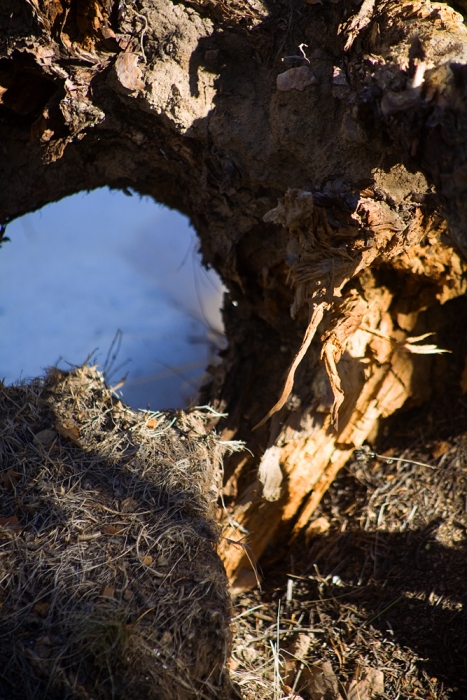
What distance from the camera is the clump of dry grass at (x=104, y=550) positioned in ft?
4.57

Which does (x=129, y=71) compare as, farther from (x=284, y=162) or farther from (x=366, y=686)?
(x=366, y=686)

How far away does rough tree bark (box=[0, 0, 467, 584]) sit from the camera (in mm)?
1599

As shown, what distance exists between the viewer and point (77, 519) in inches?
68.4

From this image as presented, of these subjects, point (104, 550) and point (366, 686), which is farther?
point (366, 686)

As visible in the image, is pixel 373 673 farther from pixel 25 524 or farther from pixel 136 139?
pixel 136 139

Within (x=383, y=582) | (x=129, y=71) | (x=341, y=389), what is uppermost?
(x=129, y=71)

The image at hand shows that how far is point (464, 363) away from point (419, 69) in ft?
5.10

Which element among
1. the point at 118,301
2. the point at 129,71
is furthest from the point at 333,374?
the point at 118,301

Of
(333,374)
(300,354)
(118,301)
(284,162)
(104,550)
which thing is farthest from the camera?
(118,301)

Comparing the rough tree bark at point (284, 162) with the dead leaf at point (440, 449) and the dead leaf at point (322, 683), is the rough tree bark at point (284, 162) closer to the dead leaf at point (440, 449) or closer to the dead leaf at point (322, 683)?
the dead leaf at point (440, 449)

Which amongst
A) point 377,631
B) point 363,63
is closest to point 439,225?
point 363,63

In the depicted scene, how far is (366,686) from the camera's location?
1761mm

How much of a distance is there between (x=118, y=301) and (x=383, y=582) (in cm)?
279

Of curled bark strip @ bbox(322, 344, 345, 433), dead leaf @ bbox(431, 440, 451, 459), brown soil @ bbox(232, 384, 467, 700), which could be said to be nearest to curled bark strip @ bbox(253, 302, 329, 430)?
curled bark strip @ bbox(322, 344, 345, 433)
